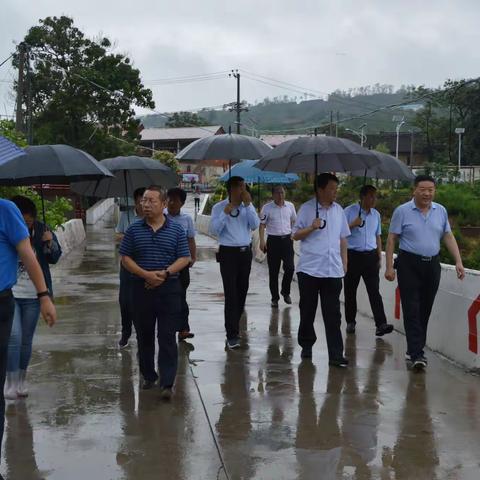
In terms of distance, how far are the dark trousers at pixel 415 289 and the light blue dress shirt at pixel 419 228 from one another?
8cm

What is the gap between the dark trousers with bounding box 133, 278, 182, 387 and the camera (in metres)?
5.89

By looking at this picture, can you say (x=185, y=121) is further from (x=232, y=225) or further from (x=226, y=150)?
(x=232, y=225)

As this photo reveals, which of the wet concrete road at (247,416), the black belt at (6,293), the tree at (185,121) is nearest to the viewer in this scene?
the black belt at (6,293)

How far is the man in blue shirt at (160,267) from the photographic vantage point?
19.2 feet

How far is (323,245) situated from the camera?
7.08 metres

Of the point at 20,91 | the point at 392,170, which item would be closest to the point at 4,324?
the point at 392,170

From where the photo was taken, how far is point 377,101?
141 meters

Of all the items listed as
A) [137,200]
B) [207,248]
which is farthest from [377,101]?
[137,200]

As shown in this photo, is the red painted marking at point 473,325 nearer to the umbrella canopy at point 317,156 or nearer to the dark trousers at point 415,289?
the dark trousers at point 415,289

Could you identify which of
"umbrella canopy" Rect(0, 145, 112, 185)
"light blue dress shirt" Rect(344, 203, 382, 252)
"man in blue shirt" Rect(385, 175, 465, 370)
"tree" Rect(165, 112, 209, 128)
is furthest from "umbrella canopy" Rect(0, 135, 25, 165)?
"tree" Rect(165, 112, 209, 128)

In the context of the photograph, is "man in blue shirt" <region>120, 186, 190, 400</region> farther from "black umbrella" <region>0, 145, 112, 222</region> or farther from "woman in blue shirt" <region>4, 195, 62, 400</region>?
"black umbrella" <region>0, 145, 112, 222</region>

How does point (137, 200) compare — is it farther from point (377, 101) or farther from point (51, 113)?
point (377, 101)

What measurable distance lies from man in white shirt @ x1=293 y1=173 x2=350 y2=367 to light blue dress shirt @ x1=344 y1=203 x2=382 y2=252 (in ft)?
4.14

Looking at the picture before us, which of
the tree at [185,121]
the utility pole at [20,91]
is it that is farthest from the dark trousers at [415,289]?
the tree at [185,121]
